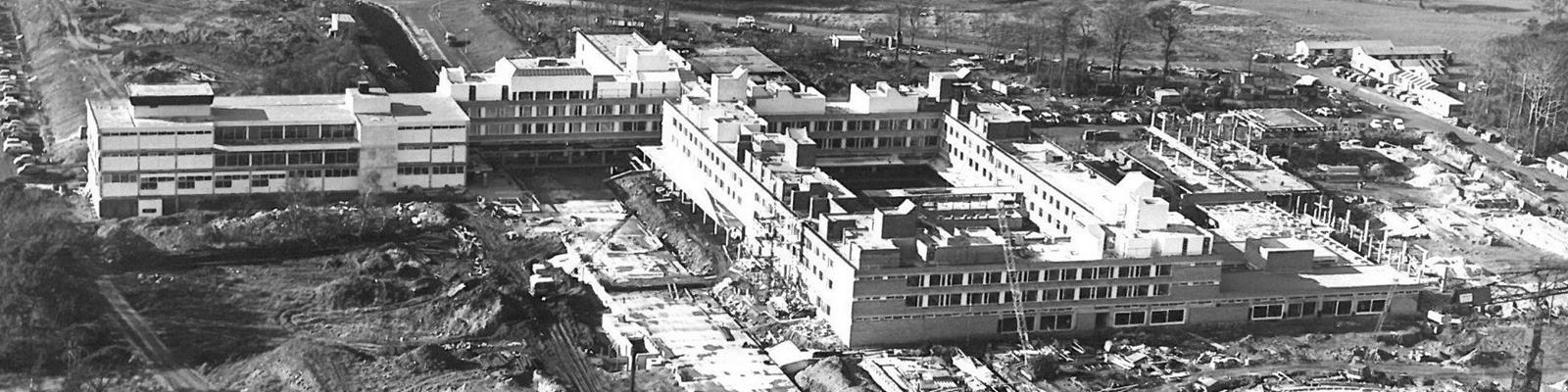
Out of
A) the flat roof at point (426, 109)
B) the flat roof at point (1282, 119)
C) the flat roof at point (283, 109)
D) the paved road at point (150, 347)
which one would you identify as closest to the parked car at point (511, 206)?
the flat roof at point (426, 109)

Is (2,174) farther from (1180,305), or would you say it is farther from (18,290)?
(1180,305)

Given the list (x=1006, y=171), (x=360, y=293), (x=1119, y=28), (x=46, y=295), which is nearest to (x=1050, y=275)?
(x=1006, y=171)

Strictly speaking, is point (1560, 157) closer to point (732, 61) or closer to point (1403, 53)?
point (1403, 53)

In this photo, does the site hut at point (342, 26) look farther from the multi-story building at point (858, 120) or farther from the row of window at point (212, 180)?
the row of window at point (212, 180)

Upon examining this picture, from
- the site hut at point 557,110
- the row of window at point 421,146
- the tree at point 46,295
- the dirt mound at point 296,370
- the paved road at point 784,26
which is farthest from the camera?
the paved road at point 784,26

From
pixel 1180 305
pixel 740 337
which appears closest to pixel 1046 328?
pixel 1180 305
